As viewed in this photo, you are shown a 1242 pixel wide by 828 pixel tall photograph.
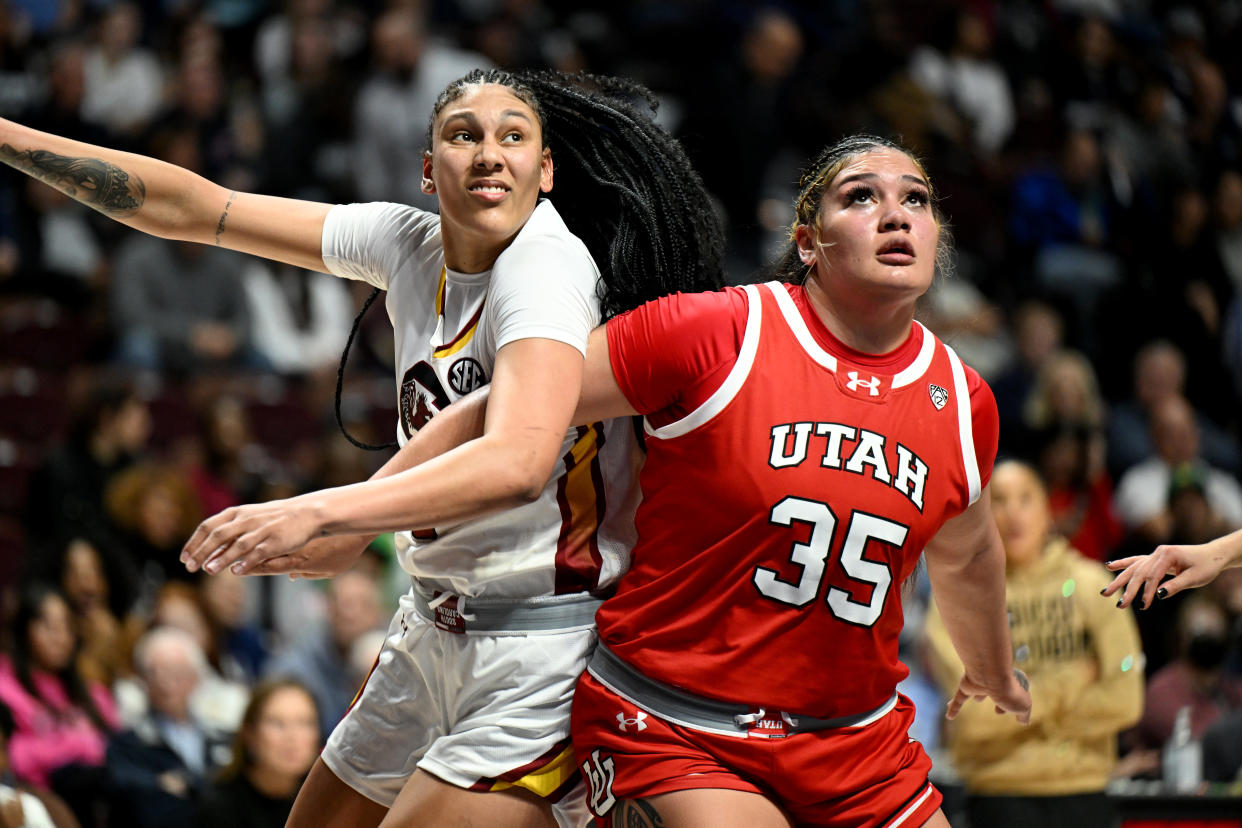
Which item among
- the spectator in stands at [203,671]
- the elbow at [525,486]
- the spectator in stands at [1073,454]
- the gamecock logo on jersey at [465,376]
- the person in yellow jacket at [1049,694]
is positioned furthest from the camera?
the spectator in stands at [1073,454]

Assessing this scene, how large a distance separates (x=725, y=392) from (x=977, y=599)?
0.79 metres

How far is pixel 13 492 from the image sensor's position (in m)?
7.34

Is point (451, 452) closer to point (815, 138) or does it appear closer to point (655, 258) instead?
point (655, 258)

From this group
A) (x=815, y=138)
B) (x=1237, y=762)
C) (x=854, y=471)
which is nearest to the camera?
(x=854, y=471)

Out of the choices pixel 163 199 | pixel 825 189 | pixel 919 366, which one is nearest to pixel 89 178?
pixel 163 199

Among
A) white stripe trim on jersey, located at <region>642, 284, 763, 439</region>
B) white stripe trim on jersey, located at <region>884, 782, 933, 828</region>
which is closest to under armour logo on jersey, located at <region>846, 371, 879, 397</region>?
white stripe trim on jersey, located at <region>642, 284, 763, 439</region>

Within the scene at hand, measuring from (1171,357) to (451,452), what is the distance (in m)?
7.35

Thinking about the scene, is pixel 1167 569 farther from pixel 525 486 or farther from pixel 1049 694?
pixel 1049 694

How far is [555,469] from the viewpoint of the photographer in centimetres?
304

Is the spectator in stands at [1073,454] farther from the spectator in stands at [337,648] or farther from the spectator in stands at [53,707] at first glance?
the spectator in stands at [53,707]

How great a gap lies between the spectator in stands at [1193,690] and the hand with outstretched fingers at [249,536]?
4.86 metres

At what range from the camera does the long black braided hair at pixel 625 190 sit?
125 inches

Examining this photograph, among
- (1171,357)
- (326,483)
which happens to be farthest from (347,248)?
(1171,357)

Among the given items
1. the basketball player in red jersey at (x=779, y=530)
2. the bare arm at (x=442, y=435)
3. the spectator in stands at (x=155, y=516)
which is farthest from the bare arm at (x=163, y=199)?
the spectator in stands at (x=155, y=516)
